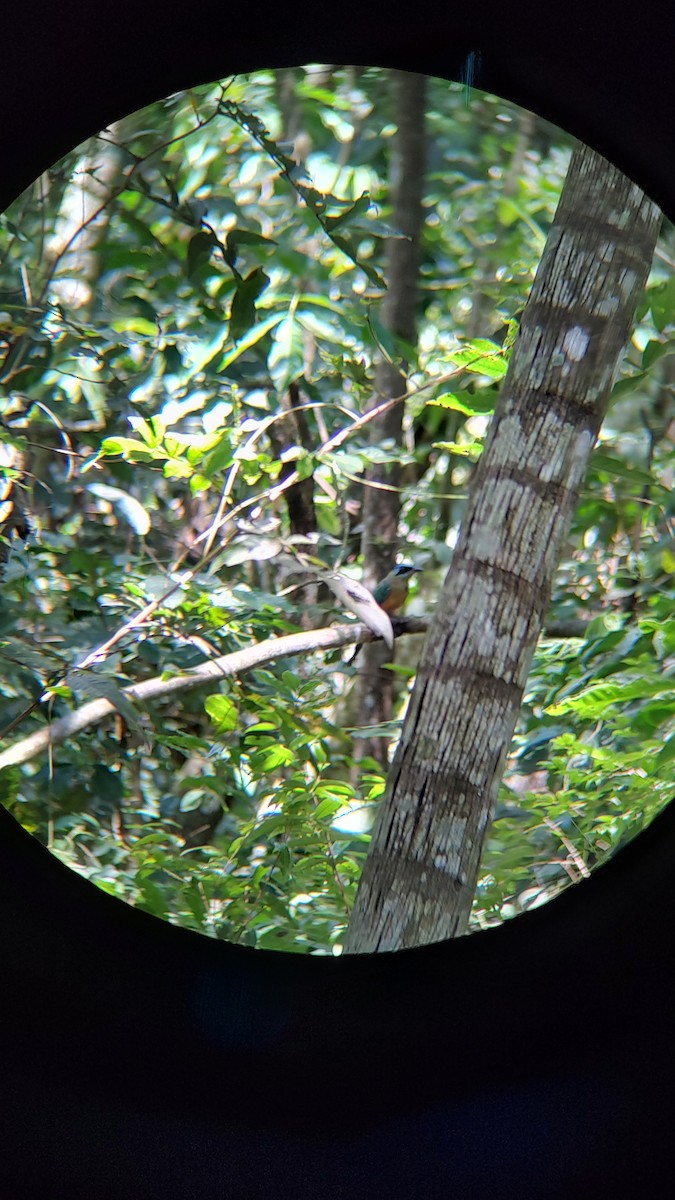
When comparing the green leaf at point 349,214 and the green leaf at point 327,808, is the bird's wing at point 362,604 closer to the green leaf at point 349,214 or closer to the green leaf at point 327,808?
the green leaf at point 327,808

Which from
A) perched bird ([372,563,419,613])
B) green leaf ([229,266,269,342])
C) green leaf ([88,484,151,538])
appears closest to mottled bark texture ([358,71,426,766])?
perched bird ([372,563,419,613])

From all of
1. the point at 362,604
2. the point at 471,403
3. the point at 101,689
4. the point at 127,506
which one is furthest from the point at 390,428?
the point at 101,689

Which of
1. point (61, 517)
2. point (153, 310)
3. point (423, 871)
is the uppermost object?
point (153, 310)

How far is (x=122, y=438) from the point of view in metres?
0.95

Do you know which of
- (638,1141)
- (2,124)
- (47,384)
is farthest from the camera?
(47,384)

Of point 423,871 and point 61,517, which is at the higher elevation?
point 61,517

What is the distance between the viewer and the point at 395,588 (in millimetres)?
980

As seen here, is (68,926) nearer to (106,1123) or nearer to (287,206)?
(106,1123)

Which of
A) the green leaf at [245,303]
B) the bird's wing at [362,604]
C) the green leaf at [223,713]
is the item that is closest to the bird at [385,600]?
the bird's wing at [362,604]

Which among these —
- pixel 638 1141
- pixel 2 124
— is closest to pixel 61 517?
pixel 2 124

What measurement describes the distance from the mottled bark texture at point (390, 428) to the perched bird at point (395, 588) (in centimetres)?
1

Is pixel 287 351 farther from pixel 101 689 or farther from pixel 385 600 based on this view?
pixel 101 689

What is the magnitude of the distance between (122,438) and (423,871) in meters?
0.55

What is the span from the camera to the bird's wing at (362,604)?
96cm
